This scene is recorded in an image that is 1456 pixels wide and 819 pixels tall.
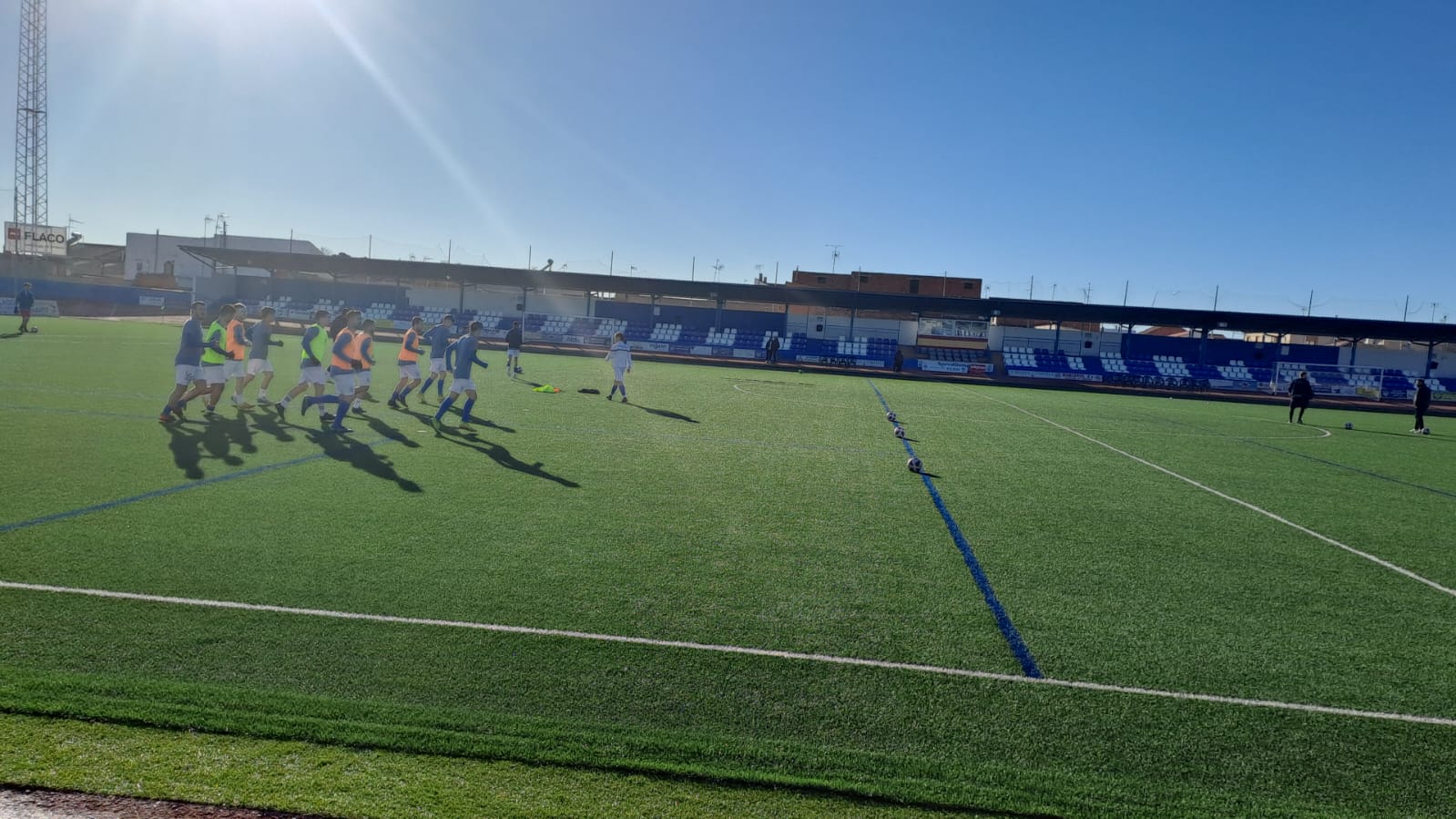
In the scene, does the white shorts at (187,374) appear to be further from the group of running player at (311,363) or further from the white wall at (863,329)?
the white wall at (863,329)

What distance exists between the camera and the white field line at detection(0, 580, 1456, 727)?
4.51 m

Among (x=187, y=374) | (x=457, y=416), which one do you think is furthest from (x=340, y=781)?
(x=457, y=416)

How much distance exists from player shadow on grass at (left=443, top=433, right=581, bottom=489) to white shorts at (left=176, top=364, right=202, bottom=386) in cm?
411

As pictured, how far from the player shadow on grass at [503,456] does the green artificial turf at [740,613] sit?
12cm

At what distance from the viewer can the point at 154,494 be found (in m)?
7.79

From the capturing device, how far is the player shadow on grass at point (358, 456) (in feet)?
30.4

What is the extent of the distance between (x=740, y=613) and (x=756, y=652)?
655 millimetres

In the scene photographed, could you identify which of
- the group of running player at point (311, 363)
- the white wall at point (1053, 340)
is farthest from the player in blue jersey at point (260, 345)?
the white wall at point (1053, 340)

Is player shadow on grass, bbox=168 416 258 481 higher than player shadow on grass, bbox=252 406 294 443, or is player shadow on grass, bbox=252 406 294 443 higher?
player shadow on grass, bbox=252 406 294 443

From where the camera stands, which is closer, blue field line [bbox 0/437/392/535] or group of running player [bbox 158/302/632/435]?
blue field line [bbox 0/437/392/535]

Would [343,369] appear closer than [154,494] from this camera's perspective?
No

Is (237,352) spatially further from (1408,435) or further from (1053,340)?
(1053,340)

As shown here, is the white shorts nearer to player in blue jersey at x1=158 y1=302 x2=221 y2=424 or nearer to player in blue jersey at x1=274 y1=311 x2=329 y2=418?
player in blue jersey at x1=158 y1=302 x2=221 y2=424

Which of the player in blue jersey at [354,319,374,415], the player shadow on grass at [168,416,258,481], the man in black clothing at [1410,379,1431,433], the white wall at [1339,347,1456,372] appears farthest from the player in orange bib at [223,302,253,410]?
the white wall at [1339,347,1456,372]
